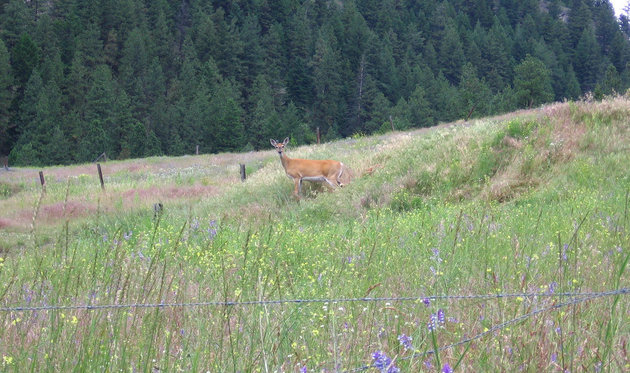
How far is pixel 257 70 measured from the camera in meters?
104

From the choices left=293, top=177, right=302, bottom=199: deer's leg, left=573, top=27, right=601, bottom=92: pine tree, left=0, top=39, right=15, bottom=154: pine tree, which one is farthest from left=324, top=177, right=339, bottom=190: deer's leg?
left=573, top=27, right=601, bottom=92: pine tree

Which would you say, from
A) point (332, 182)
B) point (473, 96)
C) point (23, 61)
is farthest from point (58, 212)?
point (473, 96)

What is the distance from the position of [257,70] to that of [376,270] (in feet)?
329

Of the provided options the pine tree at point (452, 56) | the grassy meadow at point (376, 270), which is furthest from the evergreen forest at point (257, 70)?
the grassy meadow at point (376, 270)

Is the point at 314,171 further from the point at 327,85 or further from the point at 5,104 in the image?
the point at 327,85

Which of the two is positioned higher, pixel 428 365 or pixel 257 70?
pixel 428 365

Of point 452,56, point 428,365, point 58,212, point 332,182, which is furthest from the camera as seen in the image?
point 452,56

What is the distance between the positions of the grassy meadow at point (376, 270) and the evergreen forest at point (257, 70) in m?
51.5

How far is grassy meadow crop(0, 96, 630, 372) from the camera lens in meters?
3.29

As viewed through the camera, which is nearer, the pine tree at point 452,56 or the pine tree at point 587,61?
the pine tree at point 452,56

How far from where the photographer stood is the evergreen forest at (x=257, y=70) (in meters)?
74.4

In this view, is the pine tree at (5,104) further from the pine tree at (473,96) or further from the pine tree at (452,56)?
the pine tree at (452,56)

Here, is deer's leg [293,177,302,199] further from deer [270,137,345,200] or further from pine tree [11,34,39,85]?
pine tree [11,34,39,85]

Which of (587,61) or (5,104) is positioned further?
(587,61)
